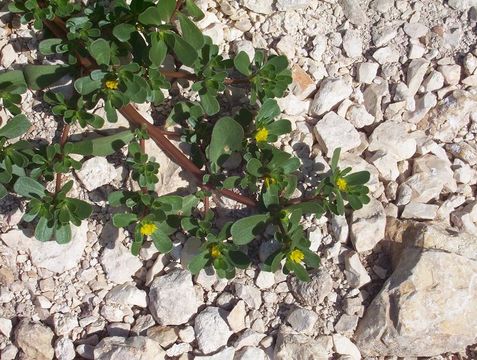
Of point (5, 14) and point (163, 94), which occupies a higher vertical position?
point (5, 14)

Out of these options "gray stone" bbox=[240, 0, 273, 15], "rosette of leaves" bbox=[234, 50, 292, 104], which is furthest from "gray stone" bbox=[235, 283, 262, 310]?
"gray stone" bbox=[240, 0, 273, 15]

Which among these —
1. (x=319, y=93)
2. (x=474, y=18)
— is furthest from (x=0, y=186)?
(x=474, y=18)

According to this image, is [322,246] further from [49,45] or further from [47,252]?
[49,45]

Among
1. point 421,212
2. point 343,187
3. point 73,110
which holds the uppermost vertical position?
point 73,110

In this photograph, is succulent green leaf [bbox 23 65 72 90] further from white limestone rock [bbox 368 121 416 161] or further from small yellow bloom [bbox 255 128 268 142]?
white limestone rock [bbox 368 121 416 161]

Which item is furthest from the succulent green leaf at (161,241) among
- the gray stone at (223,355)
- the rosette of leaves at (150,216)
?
the gray stone at (223,355)

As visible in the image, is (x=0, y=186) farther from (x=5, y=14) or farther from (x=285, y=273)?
(x=285, y=273)

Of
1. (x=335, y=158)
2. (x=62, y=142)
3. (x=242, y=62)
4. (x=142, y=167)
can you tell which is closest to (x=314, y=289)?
(x=335, y=158)

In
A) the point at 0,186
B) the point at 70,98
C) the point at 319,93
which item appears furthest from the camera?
the point at 319,93

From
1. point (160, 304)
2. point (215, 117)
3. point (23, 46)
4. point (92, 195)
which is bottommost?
point (160, 304)
